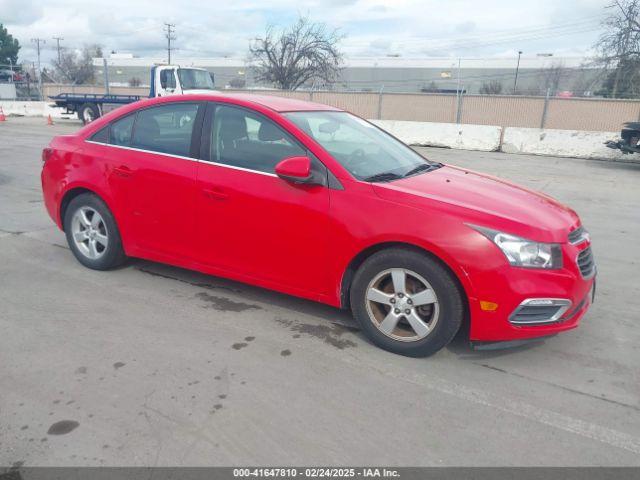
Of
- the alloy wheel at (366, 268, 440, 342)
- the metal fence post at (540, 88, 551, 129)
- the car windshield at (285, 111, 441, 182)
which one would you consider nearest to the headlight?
the alloy wheel at (366, 268, 440, 342)

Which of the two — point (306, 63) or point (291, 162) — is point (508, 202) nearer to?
point (291, 162)

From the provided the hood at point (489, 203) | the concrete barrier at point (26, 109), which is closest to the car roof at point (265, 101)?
the hood at point (489, 203)

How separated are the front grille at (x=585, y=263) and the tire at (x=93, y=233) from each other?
3751 mm

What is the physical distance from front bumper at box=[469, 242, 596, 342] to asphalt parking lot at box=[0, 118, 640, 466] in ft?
1.02

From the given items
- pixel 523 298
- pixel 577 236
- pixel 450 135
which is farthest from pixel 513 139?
pixel 523 298

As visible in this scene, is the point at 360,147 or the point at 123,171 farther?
the point at 123,171

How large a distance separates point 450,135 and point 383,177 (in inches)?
624

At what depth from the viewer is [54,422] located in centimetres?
271

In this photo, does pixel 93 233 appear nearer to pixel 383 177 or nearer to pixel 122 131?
pixel 122 131

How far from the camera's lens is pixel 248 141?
13.0 ft

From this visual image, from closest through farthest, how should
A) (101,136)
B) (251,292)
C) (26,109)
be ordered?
(251,292), (101,136), (26,109)

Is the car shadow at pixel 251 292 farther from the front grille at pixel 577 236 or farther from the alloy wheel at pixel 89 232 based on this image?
the front grille at pixel 577 236

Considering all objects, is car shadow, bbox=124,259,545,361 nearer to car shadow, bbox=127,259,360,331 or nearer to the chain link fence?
car shadow, bbox=127,259,360,331

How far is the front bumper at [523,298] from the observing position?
10.2ft
